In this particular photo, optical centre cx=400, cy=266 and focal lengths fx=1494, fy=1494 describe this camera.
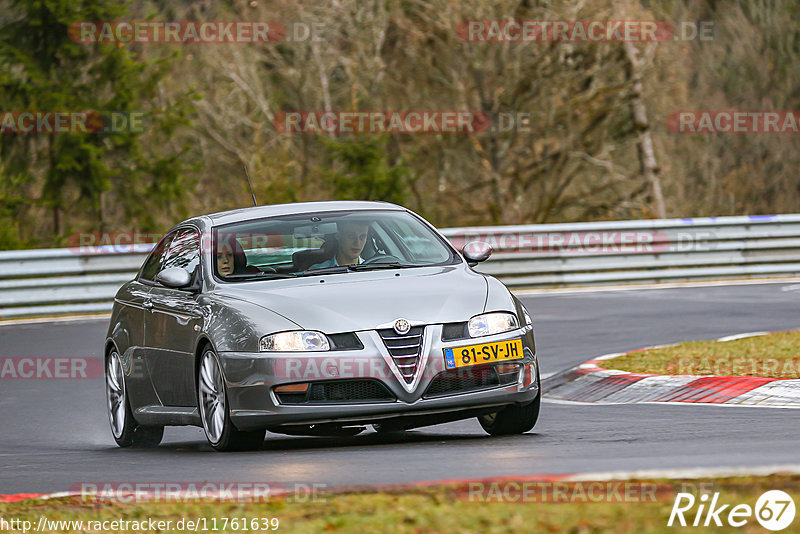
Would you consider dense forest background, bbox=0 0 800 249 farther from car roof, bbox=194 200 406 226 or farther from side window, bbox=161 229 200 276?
car roof, bbox=194 200 406 226

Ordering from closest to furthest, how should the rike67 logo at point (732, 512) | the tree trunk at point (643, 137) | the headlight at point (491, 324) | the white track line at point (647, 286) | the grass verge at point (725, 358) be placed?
1. the rike67 logo at point (732, 512)
2. the headlight at point (491, 324)
3. the grass verge at point (725, 358)
4. the white track line at point (647, 286)
5. the tree trunk at point (643, 137)

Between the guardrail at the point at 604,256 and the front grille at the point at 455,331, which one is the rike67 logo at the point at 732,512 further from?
the guardrail at the point at 604,256

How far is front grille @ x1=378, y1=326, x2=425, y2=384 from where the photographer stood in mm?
8414

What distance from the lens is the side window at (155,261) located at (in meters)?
10.8

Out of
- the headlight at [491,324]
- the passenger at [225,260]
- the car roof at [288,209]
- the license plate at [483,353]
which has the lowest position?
the license plate at [483,353]

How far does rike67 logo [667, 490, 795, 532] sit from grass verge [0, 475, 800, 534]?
0.8 inches

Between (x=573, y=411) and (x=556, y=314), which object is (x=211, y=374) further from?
(x=556, y=314)

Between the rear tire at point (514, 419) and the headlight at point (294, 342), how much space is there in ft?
4.36

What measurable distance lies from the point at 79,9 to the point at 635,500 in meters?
26.8

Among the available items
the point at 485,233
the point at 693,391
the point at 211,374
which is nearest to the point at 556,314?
the point at 485,233

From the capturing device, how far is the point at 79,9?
30.8 m

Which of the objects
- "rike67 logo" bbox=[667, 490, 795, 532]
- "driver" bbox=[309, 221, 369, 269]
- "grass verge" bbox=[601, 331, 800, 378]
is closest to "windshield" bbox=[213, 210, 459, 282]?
"driver" bbox=[309, 221, 369, 269]

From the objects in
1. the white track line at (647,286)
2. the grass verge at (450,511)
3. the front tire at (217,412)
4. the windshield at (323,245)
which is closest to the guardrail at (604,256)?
the white track line at (647,286)

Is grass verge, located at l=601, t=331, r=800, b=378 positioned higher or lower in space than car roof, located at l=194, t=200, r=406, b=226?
lower
